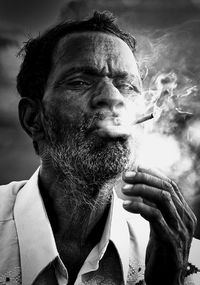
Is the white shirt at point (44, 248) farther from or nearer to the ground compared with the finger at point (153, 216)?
nearer to the ground

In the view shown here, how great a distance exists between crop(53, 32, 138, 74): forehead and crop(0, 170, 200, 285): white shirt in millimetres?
1045

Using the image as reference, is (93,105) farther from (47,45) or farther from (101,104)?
(47,45)

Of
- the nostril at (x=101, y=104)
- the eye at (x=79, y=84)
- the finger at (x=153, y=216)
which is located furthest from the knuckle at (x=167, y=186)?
the eye at (x=79, y=84)

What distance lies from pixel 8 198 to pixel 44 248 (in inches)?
24.8

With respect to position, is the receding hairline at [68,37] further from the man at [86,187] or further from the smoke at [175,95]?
the smoke at [175,95]

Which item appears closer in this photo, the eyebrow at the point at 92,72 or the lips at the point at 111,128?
the lips at the point at 111,128

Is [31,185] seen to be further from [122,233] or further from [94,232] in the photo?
[122,233]

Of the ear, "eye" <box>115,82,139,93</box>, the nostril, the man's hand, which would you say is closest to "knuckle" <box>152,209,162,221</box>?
the man's hand

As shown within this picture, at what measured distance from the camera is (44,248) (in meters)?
2.61

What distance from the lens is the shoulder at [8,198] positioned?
9.33 ft

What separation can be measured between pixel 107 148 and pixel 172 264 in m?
0.90

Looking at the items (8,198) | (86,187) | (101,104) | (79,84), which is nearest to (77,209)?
(86,187)

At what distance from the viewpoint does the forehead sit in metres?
2.86

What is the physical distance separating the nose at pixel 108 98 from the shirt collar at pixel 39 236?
2.67ft
